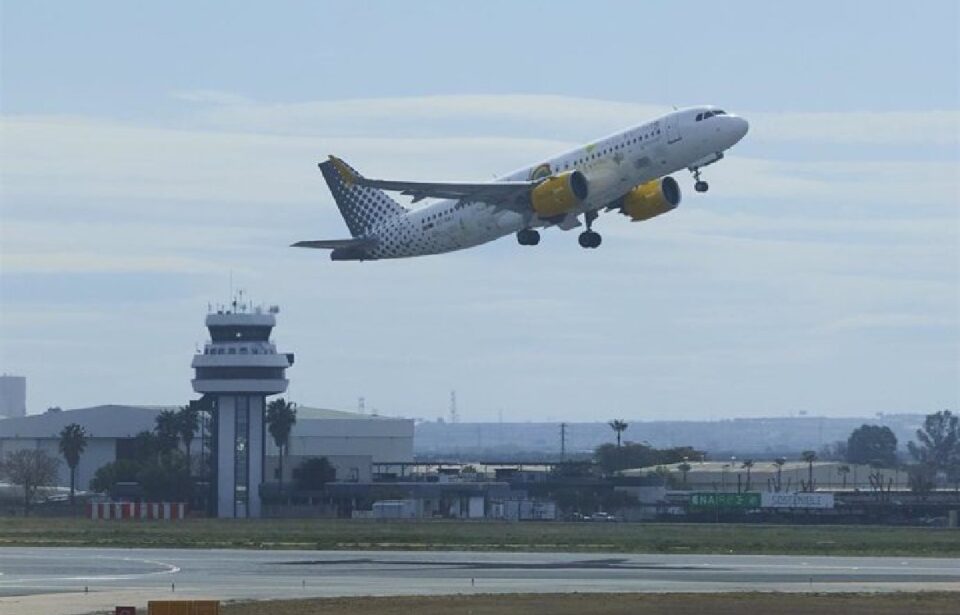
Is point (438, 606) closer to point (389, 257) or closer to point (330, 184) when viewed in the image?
point (389, 257)

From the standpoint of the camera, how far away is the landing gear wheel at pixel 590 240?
97938 mm

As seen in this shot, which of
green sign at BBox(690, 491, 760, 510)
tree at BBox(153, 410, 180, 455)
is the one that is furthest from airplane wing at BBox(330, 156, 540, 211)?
tree at BBox(153, 410, 180, 455)

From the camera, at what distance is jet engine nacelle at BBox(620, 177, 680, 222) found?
316ft

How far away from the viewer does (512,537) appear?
103m

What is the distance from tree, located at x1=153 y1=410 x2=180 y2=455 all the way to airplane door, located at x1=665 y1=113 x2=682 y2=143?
109 m

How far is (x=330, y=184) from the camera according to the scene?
118750 millimetres

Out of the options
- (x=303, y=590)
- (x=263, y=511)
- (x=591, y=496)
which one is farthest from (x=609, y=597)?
(x=263, y=511)

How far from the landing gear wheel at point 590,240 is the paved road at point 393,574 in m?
17.8

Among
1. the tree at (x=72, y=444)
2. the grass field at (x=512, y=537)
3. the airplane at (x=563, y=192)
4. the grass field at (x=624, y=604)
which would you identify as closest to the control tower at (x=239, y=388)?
the tree at (x=72, y=444)

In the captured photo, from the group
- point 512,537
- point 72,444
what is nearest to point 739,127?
Result: point 512,537

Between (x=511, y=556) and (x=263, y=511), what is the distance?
255ft

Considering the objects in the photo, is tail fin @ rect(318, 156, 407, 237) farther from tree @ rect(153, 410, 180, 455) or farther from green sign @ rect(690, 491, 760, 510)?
tree @ rect(153, 410, 180, 455)

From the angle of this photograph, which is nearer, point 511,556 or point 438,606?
point 438,606

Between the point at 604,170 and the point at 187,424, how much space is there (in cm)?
10845
